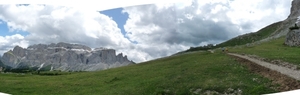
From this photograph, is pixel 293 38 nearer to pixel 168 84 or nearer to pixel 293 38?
pixel 293 38

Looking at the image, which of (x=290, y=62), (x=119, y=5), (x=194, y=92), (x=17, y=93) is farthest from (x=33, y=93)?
(x=290, y=62)

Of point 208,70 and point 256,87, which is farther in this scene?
point 208,70

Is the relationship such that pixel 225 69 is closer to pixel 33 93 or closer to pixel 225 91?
pixel 225 91

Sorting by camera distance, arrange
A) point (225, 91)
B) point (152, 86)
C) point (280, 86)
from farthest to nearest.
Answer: point (152, 86) < point (225, 91) < point (280, 86)

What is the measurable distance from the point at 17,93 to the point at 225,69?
66.0 feet

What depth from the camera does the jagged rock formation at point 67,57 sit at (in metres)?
39.7

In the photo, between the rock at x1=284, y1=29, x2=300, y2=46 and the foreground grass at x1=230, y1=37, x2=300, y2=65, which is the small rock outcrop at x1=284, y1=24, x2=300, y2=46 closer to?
the rock at x1=284, y1=29, x2=300, y2=46

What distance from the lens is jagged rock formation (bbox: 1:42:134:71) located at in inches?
1564

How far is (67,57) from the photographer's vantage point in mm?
45312

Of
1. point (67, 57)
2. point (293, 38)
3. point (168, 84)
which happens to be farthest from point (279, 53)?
point (67, 57)

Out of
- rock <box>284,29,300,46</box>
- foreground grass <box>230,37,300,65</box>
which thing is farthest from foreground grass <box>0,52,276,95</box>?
rock <box>284,29,300,46</box>

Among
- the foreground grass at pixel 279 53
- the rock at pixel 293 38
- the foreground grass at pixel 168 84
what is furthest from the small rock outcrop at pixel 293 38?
the foreground grass at pixel 168 84

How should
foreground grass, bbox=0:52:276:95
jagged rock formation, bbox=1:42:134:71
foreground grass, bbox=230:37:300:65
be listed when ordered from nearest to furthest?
1. foreground grass, bbox=0:52:276:95
2. foreground grass, bbox=230:37:300:65
3. jagged rock formation, bbox=1:42:134:71

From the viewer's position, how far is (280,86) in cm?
1955
